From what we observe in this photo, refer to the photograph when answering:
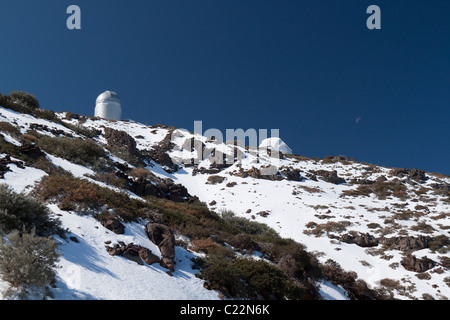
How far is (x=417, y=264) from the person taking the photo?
14.6 metres

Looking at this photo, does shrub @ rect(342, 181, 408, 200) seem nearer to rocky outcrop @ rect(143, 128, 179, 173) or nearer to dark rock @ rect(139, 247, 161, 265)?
rocky outcrop @ rect(143, 128, 179, 173)

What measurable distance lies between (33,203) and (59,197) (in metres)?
2.15

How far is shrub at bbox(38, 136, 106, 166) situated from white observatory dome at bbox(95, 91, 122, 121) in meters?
38.8

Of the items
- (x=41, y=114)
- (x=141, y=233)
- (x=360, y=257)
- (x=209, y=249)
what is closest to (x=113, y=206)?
(x=141, y=233)

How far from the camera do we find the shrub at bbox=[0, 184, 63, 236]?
5672 mm

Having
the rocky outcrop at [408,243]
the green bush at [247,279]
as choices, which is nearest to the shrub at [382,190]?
the rocky outcrop at [408,243]

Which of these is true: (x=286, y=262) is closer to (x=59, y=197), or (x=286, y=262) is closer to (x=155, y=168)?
(x=59, y=197)

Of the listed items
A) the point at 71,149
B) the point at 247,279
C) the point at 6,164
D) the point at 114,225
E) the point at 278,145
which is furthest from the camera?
the point at 278,145

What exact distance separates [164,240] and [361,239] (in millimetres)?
15592

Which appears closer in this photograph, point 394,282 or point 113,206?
point 113,206

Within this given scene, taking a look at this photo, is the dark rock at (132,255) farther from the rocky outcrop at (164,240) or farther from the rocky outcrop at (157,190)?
the rocky outcrop at (157,190)

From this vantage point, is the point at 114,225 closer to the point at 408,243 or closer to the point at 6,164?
the point at 6,164

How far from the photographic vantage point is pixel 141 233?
796 cm

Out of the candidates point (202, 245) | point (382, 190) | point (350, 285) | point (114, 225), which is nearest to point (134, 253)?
point (114, 225)
